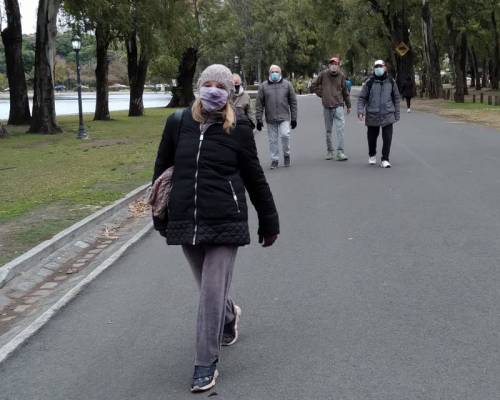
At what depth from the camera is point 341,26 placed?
155ft

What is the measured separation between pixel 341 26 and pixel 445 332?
145 feet

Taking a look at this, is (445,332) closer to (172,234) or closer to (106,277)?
(172,234)

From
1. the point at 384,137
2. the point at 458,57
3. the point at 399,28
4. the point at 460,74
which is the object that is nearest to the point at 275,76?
the point at 384,137

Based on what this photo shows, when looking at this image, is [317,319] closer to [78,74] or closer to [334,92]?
[334,92]

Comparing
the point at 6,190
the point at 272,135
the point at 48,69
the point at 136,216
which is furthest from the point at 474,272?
the point at 48,69

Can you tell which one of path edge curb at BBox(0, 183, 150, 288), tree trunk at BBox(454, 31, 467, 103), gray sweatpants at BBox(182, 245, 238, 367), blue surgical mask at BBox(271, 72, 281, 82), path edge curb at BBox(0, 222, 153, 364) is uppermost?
tree trunk at BBox(454, 31, 467, 103)

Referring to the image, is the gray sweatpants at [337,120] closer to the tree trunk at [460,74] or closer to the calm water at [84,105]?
the tree trunk at [460,74]

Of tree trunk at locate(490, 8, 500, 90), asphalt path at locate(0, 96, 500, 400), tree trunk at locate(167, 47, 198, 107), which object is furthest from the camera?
tree trunk at locate(167, 47, 198, 107)

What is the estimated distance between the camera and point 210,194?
13.2 ft

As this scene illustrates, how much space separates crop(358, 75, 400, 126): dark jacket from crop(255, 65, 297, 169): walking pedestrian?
127 centimetres

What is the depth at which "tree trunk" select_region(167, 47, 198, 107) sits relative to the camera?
1984 inches

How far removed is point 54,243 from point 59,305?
6.59 feet

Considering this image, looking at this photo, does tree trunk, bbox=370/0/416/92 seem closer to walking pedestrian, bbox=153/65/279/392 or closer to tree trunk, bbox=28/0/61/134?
tree trunk, bbox=28/0/61/134

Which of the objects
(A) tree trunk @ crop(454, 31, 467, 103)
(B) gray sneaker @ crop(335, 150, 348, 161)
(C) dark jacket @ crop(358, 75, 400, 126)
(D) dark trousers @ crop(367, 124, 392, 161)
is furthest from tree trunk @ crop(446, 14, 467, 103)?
(C) dark jacket @ crop(358, 75, 400, 126)
